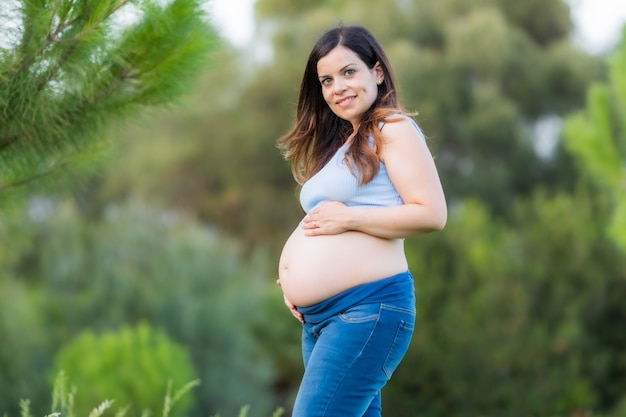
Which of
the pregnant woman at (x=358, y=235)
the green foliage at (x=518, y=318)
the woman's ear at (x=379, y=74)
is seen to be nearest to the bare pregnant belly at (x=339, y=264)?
the pregnant woman at (x=358, y=235)

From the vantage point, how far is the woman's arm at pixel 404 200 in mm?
2482

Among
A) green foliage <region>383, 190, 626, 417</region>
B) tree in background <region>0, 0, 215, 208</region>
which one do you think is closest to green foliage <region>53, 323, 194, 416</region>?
green foliage <region>383, 190, 626, 417</region>

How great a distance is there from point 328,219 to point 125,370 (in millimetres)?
7971

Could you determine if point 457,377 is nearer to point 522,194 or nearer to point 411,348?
point 411,348

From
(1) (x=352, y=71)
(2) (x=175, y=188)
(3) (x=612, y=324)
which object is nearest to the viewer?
(1) (x=352, y=71)

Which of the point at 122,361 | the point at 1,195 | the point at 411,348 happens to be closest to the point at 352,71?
the point at 1,195

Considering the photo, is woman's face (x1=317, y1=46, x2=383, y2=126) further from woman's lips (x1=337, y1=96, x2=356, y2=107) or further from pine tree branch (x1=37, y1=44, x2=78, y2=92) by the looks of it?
pine tree branch (x1=37, y1=44, x2=78, y2=92)

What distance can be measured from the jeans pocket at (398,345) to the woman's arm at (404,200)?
26 cm

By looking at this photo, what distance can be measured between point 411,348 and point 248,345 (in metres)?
3.17

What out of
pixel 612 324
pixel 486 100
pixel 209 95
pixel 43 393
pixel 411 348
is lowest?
pixel 612 324

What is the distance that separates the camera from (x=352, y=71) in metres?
2.71

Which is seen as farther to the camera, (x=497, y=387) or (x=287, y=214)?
(x=287, y=214)

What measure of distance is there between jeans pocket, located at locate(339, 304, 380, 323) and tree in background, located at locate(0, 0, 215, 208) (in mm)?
1150

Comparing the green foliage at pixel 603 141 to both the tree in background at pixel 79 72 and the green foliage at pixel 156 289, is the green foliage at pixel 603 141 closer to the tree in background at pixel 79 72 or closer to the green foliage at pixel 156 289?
the tree in background at pixel 79 72
